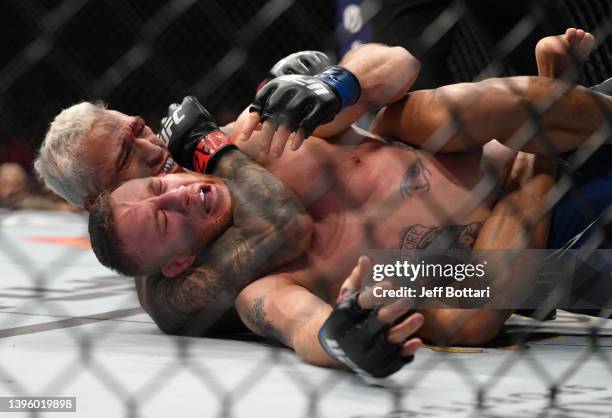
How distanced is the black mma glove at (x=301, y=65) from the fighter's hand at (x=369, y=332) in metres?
0.68

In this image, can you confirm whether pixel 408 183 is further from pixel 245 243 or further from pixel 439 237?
pixel 245 243

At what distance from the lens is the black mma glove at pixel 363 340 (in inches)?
44.8

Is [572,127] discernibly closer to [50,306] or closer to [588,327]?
[588,327]

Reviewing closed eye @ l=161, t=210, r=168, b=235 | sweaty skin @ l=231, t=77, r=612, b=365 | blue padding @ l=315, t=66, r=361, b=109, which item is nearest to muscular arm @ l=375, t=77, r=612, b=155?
sweaty skin @ l=231, t=77, r=612, b=365

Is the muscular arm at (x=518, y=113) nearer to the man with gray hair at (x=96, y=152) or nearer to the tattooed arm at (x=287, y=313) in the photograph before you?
the tattooed arm at (x=287, y=313)

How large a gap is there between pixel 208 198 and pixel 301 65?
348 millimetres

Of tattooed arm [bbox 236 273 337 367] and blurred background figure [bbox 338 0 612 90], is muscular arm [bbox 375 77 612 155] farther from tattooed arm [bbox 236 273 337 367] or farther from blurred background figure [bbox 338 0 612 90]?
blurred background figure [bbox 338 0 612 90]

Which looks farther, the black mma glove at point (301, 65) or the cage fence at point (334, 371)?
the black mma glove at point (301, 65)

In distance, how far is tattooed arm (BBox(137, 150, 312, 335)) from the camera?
63.2 inches

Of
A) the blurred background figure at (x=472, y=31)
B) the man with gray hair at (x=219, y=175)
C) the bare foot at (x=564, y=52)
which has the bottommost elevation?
the blurred background figure at (x=472, y=31)

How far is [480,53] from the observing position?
2824 mm

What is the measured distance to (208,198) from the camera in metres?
1.60

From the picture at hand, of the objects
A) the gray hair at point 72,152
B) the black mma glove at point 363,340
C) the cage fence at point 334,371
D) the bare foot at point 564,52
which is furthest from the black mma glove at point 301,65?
the black mma glove at point 363,340

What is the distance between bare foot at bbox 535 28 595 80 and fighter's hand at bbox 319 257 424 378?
546 millimetres
